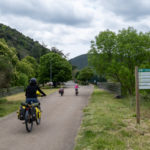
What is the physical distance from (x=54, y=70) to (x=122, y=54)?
37.5 m

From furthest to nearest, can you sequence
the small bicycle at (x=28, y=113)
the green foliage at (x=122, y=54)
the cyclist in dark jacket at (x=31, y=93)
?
the green foliage at (x=122, y=54) < the cyclist in dark jacket at (x=31, y=93) < the small bicycle at (x=28, y=113)

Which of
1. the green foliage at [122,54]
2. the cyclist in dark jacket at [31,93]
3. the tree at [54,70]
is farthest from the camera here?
the tree at [54,70]

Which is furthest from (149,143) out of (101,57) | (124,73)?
(101,57)

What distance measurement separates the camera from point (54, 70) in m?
62.2

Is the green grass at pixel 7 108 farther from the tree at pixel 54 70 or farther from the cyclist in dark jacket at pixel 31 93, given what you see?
the tree at pixel 54 70

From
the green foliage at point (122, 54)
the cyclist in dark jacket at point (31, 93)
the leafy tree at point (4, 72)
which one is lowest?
the cyclist in dark jacket at point (31, 93)

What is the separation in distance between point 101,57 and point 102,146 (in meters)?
23.1

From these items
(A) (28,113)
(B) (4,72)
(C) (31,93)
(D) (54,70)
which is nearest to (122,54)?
(B) (4,72)

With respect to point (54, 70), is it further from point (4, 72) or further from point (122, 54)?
point (4, 72)

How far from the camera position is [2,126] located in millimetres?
9148

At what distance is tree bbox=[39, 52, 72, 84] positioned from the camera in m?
60.9

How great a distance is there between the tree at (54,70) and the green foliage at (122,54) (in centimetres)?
3187

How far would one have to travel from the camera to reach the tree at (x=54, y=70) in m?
60.9

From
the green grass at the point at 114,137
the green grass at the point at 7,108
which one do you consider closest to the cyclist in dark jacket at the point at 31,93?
the green grass at the point at 114,137
